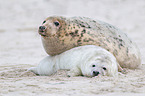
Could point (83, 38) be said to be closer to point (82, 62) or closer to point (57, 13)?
point (82, 62)

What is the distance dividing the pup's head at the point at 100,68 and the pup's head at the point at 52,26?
100cm

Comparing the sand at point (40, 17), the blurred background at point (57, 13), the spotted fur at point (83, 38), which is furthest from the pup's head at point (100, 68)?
the blurred background at point (57, 13)

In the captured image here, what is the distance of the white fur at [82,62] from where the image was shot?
3688 mm

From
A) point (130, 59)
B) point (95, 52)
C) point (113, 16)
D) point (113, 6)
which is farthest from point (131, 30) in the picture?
point (95, 52)

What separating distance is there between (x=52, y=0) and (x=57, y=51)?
1314cm

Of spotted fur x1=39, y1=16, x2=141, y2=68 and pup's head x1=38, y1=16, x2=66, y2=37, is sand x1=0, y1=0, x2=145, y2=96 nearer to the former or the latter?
spotted fur x1=39, y1=16, x2=141, y2=68

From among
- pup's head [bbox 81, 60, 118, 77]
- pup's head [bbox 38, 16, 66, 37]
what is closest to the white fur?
pup's head [bbox 81, 60, 118, 77]

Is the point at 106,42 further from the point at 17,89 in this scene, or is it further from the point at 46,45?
the point at 17,89

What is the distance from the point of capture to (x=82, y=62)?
156 inches

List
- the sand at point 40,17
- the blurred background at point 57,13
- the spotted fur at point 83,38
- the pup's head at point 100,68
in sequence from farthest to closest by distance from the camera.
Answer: the blurred background at point 57,13 < the sand at point 40,17 < the spotted fur at point 83,38 < the pup's head at point 100,68

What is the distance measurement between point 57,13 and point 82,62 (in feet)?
39.4

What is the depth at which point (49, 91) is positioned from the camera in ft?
9.03

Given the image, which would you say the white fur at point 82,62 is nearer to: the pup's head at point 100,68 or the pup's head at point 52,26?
the pup's head at point 100,68

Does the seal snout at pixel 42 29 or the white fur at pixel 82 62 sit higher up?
the seal snout at pixel 42 29
